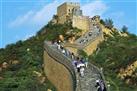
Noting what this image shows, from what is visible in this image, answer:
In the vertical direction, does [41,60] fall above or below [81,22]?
below

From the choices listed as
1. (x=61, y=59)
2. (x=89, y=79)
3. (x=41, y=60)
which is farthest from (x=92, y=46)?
(x=89, y=79)

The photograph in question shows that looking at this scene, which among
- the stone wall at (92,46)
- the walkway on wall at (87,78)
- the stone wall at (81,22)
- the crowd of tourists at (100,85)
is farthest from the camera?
the stone wall at (81,22)

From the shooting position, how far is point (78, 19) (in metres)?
71.4

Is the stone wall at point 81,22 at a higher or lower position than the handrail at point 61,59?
higher

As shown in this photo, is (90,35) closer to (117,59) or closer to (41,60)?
→ (117,59)

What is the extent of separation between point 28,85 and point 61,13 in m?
28.2

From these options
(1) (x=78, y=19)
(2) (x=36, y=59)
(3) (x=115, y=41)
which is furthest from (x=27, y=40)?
(2) (x=36, y=59)

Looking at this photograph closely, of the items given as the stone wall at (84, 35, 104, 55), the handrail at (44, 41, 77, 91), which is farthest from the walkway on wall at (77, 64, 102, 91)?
the stone wall at (84, 35, 104, 55)

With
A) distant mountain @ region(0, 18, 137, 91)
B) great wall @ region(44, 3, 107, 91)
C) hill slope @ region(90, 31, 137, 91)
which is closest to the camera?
great wall @ region(44, 3, 107, 91)

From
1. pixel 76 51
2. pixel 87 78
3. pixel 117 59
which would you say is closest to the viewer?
pixel 87 78

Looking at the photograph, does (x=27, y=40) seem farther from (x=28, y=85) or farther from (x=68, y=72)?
(x=68, y=72)

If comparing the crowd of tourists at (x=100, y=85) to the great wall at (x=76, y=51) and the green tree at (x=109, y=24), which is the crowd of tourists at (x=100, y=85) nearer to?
the great wall at (x=76, y=51)

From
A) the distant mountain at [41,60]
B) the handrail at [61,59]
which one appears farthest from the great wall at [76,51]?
the distant mountain at [41,60]

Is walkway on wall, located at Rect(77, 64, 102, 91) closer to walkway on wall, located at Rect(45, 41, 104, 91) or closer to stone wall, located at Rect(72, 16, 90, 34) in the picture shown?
walkway on wall, located at Rect(45, 41, 104, 91)
